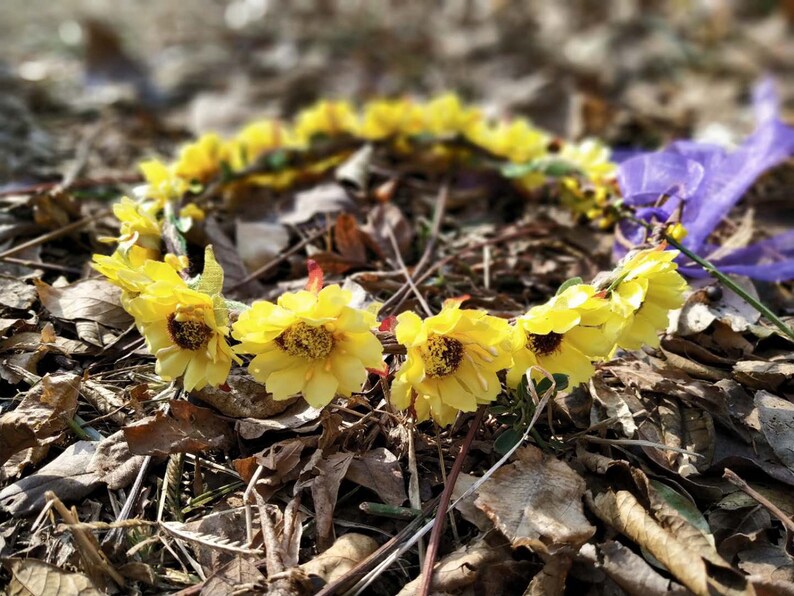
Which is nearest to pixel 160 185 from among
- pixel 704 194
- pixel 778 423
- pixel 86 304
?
pixel 86 304

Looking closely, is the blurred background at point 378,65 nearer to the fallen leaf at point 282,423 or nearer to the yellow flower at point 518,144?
the yellow flower at point 518,144

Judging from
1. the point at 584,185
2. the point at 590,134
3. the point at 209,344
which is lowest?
the point at 590,134

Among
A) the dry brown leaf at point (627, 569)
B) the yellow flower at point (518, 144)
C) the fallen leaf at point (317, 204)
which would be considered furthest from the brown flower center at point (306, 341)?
the yellow flower at point (518, 144)

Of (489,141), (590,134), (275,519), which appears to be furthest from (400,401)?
(590,134)

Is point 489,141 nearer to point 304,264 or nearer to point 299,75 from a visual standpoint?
point 304,264

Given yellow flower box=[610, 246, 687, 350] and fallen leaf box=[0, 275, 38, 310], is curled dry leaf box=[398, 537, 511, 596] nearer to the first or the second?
yellow flower box=[610, 246, 687, 350]

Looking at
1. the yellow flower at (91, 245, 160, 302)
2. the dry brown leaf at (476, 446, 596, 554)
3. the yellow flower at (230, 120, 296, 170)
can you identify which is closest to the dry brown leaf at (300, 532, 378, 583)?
the dry brown leaf at (476, 446, 596, 554)

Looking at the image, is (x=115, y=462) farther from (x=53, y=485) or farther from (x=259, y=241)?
(x=259, y=241)
